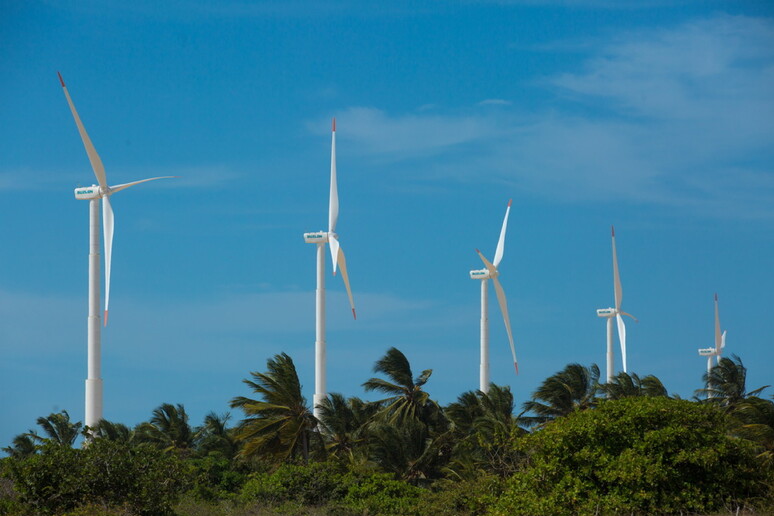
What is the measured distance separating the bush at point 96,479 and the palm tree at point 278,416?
46.4 feet

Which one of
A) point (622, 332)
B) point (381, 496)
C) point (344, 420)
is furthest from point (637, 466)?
point (622, 332)

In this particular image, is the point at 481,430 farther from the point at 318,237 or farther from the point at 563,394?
the point at 318,237

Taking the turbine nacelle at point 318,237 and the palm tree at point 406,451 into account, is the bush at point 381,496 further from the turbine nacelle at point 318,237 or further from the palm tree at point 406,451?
the turbine nacelle at point 318,237

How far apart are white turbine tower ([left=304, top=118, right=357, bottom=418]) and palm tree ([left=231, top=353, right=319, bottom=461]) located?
8.24m

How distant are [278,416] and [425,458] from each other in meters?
6.91

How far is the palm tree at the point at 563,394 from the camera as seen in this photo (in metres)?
54.2

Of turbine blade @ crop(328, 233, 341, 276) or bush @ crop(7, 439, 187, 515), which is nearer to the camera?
bush @ crop(7, 439, 187, 515)

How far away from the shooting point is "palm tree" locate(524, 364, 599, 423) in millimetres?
54188

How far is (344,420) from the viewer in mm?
53594

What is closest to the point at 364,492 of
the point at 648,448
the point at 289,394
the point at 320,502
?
the point at 320,502

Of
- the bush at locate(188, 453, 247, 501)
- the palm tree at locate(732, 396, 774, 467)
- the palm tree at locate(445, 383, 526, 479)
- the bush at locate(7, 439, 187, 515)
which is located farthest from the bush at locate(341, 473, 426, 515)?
the palm tree at locate(732, 396, 774, 467)

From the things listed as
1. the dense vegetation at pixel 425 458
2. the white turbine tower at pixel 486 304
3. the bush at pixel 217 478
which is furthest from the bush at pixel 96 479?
the white turbine tower at pixel 486 304

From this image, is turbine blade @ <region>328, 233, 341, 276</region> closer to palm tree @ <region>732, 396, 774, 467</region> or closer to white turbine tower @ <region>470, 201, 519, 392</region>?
Result: white turbine tower @ <region>470, 201, 519, 392</region>

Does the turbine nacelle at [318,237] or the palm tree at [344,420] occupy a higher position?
the turbine nacelle at [318,237]
